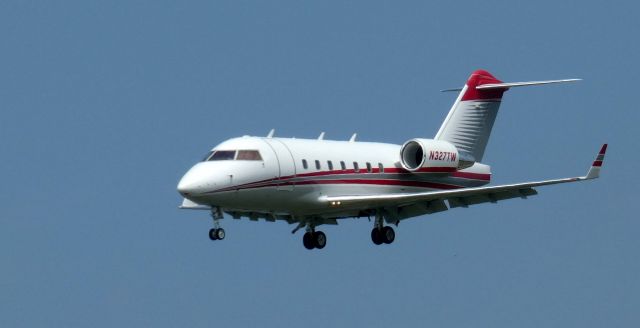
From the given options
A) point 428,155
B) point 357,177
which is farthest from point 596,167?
point 357,177

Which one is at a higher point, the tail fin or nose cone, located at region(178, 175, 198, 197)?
the tail fin

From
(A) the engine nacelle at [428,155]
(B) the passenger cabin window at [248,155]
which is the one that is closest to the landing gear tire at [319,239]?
(A) the engine nacelle at [428,155]

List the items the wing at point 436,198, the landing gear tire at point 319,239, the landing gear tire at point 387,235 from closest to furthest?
1. the wing at point 436,198
2. the landing gear tire at point 319,239
3. the landing gear tire at point 387,235

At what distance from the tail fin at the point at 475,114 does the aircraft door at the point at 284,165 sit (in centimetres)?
830

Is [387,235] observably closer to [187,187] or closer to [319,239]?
[319,239]

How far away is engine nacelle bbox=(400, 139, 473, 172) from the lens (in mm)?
50000

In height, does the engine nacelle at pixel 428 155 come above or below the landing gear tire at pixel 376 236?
above

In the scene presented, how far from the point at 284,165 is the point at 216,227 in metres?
3.03

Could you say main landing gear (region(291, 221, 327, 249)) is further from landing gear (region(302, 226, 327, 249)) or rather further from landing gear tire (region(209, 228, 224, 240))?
landing gear tire (region(209, 228, 224, 240))

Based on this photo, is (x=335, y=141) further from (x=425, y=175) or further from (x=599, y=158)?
(x=599, y=158)

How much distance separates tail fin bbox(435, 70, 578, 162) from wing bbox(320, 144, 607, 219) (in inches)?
137

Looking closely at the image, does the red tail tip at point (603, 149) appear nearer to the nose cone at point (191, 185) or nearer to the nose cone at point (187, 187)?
the nose cone at point (191, 185)

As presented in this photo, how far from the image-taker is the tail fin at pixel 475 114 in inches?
2084

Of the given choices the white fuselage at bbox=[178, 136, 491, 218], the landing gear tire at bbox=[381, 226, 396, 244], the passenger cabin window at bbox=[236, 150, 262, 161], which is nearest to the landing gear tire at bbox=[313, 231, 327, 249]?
A: the white fuselage at bbox=[178, 136, 491, 218]
